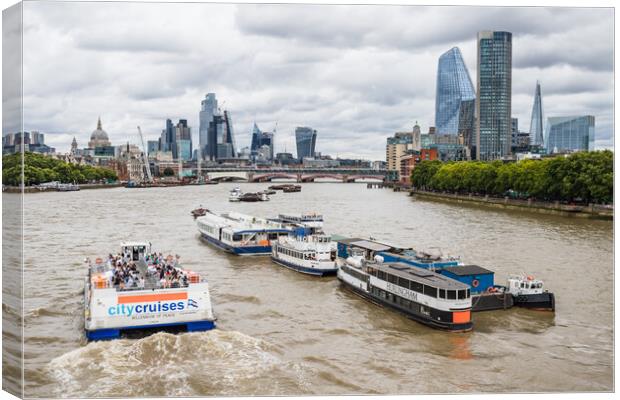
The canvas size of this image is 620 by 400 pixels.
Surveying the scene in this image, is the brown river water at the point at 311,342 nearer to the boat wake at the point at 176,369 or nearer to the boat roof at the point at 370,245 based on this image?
the boat wake at the point at 176,369

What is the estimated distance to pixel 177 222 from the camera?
4028cm

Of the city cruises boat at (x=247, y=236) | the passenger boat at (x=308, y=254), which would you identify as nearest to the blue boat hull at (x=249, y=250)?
the city cruises boat at (x=247, y=236)

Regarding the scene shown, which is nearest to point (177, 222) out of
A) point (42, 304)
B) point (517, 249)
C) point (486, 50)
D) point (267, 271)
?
point (267, 271)

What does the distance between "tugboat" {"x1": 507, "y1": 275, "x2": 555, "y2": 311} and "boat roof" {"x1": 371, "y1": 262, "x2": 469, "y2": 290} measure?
2.51 metres

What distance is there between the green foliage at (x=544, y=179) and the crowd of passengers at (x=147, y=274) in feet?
67.5

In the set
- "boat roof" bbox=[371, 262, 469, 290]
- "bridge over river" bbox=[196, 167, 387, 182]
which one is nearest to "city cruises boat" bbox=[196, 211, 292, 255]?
"boat roof" bbox=[371, 262, 469, 290]

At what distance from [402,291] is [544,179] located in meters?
33.6

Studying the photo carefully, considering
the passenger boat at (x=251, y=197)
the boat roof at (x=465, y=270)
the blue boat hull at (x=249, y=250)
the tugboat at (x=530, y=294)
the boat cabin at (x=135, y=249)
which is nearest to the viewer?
the tugboat at (x=530, y=294)

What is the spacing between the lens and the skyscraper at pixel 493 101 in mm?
132625

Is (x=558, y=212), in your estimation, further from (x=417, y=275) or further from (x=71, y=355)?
(x=71, y=355)

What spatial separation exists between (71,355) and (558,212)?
3640cm

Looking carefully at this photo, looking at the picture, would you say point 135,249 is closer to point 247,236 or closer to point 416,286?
point 416,286

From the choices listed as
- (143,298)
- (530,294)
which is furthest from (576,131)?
(143,298)

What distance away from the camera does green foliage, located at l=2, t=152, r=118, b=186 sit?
807cm
